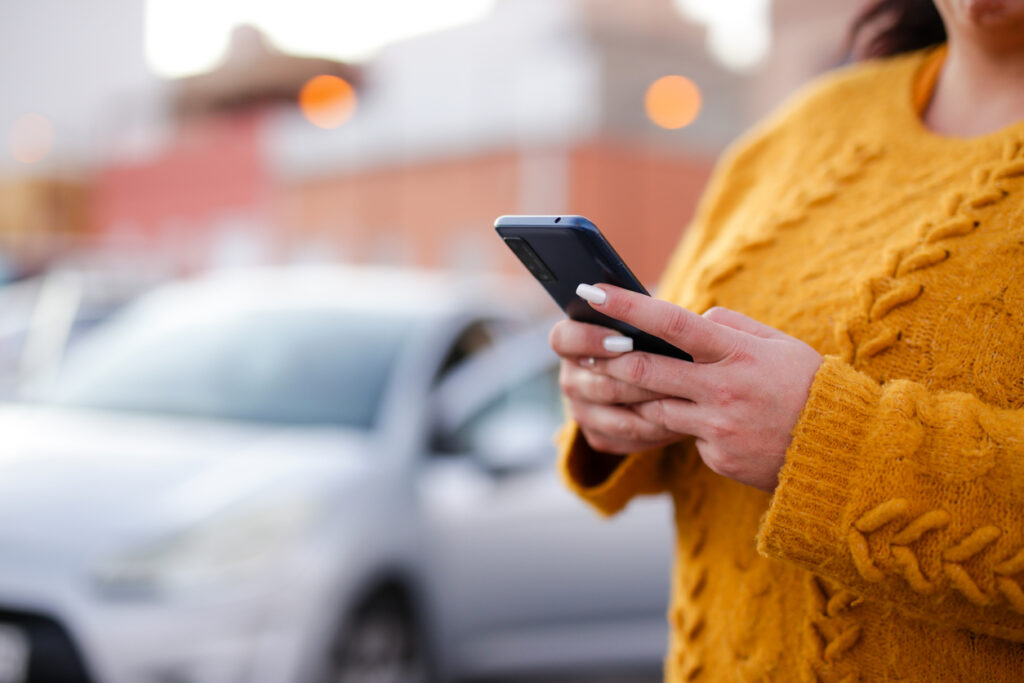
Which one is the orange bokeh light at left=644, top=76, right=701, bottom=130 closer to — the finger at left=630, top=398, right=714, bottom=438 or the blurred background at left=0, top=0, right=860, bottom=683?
the blurred background at left=0, top=0, right=860, bottom=683

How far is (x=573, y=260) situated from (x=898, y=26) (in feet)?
3.01

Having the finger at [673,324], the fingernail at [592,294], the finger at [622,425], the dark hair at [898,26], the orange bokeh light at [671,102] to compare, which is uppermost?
the dark hair at [898,26]

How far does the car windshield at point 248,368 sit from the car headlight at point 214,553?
545 mm

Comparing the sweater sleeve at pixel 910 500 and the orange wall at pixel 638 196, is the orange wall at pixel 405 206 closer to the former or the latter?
the orange wall at pixel 638 196

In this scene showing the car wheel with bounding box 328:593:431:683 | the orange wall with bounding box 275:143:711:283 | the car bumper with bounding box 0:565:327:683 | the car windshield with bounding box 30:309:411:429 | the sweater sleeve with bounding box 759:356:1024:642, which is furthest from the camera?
the orange wall with bounding box 275:143:711:283

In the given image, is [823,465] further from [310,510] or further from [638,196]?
[638,196]

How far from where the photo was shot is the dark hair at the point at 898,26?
5.11 ft

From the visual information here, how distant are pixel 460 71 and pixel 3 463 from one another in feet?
71.8

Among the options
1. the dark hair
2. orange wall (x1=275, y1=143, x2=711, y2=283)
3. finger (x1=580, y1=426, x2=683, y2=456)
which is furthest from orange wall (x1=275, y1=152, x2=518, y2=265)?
finger (x1=580, y1=426, x2=683, y2=456)

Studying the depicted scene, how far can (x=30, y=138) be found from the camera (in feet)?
100.0

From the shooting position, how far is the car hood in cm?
256

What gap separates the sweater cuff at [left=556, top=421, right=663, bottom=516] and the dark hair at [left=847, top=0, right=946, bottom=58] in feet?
2.72

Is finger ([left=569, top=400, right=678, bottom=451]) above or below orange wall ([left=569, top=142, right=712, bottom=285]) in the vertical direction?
above

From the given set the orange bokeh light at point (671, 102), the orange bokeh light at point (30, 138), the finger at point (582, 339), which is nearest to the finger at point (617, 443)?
the finger at point (582, 339)
